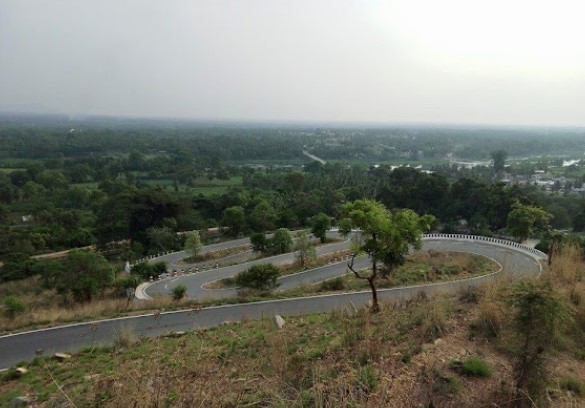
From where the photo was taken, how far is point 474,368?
15.9 ft

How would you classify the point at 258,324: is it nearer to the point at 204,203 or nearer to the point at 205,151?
the point at 204,203

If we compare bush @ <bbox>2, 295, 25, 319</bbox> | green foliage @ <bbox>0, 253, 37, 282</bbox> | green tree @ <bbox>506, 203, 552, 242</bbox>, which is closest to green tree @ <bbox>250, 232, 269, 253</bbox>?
green foliage @ <bbox>0, 253, 37, 282</bbox>

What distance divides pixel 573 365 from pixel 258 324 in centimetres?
558

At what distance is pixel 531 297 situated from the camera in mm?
4258

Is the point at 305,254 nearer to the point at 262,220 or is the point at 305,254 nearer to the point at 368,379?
the point at 262,220

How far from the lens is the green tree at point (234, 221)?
28.6 metres

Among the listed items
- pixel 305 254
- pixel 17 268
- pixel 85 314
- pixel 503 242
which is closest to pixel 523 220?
pixel 503 242

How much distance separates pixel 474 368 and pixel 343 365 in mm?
1541

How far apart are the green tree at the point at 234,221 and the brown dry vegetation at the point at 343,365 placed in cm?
2028

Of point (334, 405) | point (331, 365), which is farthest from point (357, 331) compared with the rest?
point (334, 405)

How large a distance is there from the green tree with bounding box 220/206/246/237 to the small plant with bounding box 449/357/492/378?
2432 centimetres

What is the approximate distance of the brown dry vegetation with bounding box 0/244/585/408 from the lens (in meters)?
3.94

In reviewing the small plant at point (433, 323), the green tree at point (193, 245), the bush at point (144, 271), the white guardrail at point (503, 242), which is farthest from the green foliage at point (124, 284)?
the white guardrail at point (503, 242)

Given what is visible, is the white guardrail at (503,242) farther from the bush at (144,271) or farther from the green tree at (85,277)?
the green tree at (85,277)
